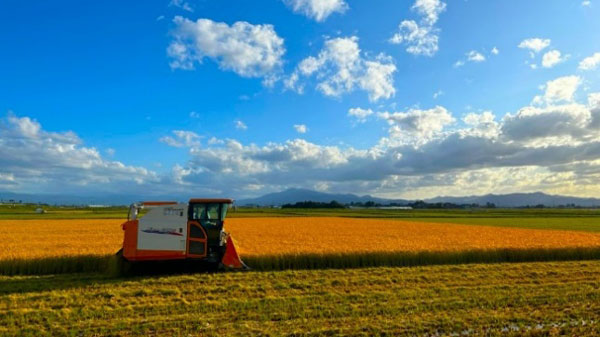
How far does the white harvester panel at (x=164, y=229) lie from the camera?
12625mm

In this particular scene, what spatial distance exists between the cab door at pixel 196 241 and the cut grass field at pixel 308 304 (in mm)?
856

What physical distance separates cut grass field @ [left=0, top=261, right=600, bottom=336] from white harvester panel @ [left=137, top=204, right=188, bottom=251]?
1.06m

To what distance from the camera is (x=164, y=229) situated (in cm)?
1274

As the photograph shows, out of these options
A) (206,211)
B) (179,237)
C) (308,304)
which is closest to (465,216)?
(206,211)

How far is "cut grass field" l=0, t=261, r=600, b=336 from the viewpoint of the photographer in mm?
7645

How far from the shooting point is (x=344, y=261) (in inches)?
575

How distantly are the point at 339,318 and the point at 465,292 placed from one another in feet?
14.0

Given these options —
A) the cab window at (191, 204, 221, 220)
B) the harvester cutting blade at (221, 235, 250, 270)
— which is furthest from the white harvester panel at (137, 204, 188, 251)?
the harvester cutting blade at (221, 235, 250, 270)

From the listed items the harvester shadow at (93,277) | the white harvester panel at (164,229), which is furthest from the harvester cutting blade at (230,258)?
the white harvester panel at (164,229)

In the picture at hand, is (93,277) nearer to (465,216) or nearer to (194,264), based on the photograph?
(194,264)

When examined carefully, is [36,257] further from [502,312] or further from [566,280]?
[566,280]

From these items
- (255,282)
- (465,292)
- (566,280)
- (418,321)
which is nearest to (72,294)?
(255,282)

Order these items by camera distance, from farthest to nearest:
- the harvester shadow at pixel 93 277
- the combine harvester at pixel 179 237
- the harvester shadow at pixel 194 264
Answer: the combine harvester at pixel 179 237 → the harvester shadow at pixel 194 264 → the harvester shadow at pixel 93 277

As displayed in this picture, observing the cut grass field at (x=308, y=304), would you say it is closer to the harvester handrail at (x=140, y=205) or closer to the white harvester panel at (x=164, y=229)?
the white harvester panel at (x=164, y=229)
